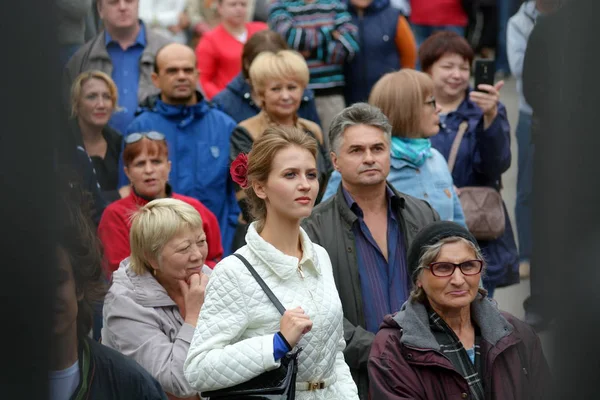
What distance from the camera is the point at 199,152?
5.53m

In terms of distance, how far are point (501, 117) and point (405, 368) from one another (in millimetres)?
2264

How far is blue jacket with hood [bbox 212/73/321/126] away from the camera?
6055mm

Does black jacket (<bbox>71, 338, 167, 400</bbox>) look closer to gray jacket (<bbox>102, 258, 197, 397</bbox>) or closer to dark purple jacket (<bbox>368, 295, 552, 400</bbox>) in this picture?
dark purple jacket (<bbox>368, 295, 552, 400</bbox>)

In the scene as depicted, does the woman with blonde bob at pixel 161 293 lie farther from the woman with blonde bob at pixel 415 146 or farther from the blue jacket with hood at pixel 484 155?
the blue jacket with hood at pixel 484 155

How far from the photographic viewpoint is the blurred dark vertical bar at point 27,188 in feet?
2.86

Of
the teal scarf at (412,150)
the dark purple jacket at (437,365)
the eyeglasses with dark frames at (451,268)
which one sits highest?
the teal scarf at (412,150)

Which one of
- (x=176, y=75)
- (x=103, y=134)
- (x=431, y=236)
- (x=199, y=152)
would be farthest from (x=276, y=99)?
(x=431, y=236)

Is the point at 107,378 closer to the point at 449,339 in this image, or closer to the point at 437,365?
the point at 437,365

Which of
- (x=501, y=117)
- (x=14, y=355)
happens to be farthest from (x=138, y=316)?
(x=14, y=355)

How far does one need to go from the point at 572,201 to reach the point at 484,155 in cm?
419

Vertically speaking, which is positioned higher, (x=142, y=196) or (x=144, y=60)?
(x=144, y=60)

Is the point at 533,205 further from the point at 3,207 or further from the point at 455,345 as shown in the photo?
the point at 455,345

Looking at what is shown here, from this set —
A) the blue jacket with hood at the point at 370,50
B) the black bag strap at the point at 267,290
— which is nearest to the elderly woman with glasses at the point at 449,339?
the black bag strap at the point at 267,290

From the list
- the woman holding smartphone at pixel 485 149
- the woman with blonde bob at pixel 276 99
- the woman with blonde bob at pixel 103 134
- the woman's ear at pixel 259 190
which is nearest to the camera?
the woman's ear at pixel 259 190
